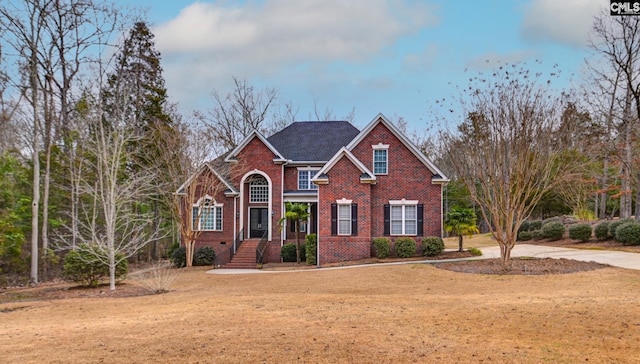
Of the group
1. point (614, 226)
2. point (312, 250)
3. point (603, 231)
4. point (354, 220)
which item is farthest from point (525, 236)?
point (312, 250)

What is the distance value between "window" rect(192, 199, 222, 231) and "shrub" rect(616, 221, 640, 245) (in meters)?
20.8

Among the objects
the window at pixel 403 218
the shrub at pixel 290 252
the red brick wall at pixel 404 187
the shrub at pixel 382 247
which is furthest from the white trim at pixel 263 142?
the shrub at pixel 382 247

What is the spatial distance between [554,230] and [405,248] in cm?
1176

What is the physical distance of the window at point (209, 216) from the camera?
27.5m

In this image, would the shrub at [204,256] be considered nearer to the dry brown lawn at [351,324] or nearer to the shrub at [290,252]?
the shrub at [290,252]

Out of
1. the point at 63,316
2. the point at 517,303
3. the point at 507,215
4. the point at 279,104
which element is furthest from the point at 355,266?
the point at 279,104

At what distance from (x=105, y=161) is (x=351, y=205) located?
11.7 meters

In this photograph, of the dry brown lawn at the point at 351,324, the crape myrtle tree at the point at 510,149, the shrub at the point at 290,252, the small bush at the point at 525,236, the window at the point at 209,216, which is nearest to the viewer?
the dry brown lawn at the point at 351,324

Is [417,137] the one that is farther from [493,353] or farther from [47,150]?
[493,353]

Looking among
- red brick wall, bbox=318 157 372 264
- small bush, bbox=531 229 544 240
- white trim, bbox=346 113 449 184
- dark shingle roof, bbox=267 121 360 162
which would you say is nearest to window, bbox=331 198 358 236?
red brick wall, bbox=318 157 372 264

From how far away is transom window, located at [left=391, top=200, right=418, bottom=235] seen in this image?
2473cm

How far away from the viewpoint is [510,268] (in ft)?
58.9

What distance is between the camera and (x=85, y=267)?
59.2 feet

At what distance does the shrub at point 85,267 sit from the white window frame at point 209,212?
8.39 m
